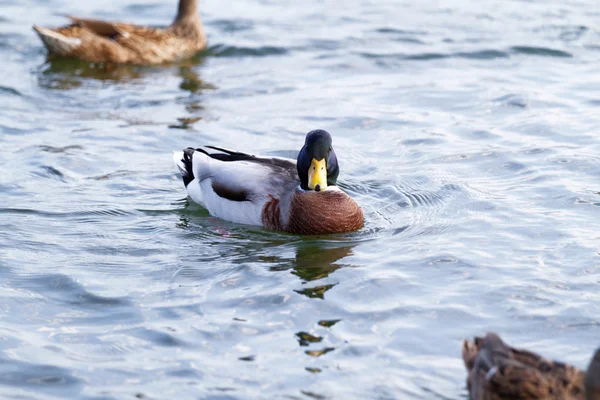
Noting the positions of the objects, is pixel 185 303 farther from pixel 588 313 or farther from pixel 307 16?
pixel 307 16

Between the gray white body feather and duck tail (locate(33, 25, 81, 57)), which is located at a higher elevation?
duck tail (locate(33, 25, 81, 57))

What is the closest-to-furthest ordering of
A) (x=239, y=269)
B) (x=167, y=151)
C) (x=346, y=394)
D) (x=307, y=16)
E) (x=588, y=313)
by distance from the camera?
(x=346, y=394) → (x=588, y=313) → (x=239, y=269) → (x=167, y=151) → (x=307, y=16)

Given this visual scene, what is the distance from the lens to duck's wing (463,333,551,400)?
5.34m

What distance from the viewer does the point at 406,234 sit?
9.04 meters

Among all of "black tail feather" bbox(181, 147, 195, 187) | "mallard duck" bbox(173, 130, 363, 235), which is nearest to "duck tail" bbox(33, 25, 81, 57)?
"black tail feather" bbox(181, 147, 195, 187)

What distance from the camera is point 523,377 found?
536 cm

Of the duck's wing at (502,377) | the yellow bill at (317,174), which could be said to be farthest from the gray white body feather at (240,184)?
the duck's wing at (502,377)

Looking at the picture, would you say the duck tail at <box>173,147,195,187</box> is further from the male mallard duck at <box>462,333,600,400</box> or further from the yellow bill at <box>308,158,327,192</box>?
the male mallard duck at <box>462,333,600,400</box>

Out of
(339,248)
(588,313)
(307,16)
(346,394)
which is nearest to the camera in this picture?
(346,394)

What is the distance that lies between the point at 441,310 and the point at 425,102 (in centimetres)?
653

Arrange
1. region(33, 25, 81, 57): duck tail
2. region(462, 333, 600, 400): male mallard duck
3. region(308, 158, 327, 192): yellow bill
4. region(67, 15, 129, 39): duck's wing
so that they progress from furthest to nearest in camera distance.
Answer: region(67, 15, 129, 39): duck's wing → region(33, 25, 81, 57): duck tail → region(308, 158, 327, 192): yellow bill → region(462, 333, 600, 400): male mallard duck

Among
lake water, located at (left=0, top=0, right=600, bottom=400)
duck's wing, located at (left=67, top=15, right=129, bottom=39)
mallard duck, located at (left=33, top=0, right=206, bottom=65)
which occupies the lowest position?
lake water, located at (left=0, top=0, right=600, bottom=400)

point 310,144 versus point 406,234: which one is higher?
point 310,144

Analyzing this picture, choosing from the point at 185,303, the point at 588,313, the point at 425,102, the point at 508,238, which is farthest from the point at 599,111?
the point at 185,303
